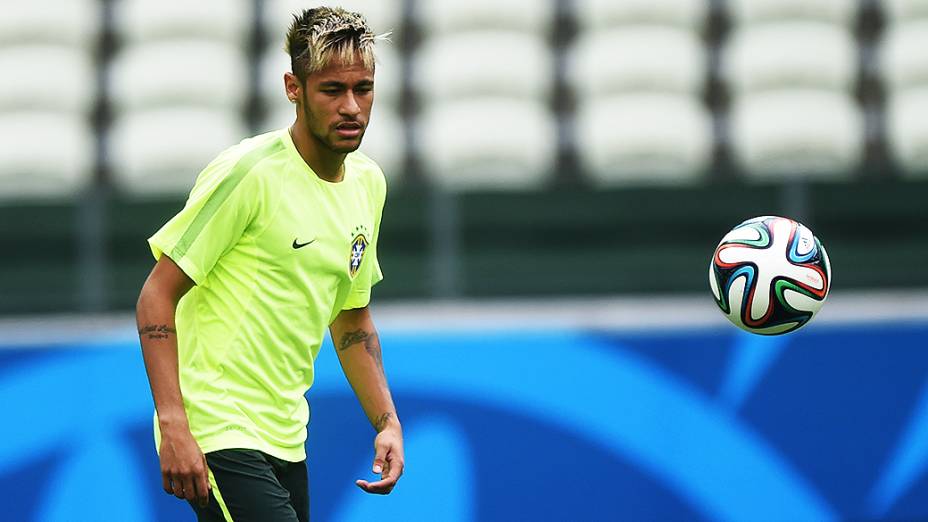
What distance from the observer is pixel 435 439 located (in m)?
6.06

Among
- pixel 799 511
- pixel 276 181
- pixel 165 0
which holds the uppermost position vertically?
pixel 165 0

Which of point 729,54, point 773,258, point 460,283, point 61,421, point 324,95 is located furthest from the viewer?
point 729,54

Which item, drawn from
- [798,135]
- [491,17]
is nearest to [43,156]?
[491,17]

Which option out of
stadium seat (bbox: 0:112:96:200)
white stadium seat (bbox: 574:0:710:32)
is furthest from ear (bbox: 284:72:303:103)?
white stadium seat (bbox: 574:0:710:32)

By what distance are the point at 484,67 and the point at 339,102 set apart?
5.30m

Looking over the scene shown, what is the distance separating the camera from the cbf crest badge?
3.60 meters

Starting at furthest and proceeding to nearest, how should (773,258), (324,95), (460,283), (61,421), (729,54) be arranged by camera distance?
(729,54) < (460,283) < (61,421) < (773,258) < (324,95)

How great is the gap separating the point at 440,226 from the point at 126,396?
165 cm

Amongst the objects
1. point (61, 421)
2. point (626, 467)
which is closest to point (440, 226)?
point (626, 467)

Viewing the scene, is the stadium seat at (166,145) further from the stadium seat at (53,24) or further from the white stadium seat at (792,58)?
the white stadium seat at (792,58)

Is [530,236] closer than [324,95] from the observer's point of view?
No

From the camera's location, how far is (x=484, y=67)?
8578 mm

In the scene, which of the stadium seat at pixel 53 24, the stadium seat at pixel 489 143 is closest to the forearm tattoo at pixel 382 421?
the stadium seat at pixel 489 143

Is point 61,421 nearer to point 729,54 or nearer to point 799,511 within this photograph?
point 799,511
